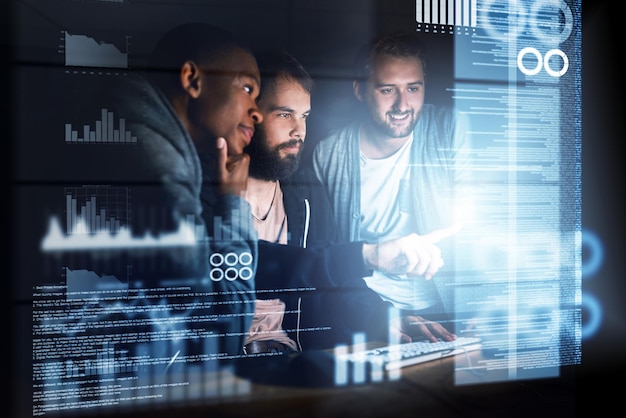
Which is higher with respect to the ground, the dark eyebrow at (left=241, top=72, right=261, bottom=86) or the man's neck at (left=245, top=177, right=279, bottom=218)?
the dark eyebrow at (left=241, top=72, right=261, bottom=86)

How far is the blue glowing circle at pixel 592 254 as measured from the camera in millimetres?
2254

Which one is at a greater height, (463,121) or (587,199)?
(463,121)

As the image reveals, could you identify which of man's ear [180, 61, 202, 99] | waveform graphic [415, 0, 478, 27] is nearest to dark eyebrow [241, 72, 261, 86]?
man's ear [180, 61, 202, 99]

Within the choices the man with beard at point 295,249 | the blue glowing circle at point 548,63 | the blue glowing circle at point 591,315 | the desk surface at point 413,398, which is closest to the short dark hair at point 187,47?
the man with beard at point 295,249

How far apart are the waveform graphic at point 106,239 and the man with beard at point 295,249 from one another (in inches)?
10.1

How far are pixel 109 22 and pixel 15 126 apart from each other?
0.47m

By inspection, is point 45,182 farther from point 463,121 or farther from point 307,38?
point 463,121

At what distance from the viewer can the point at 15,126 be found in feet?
5.63

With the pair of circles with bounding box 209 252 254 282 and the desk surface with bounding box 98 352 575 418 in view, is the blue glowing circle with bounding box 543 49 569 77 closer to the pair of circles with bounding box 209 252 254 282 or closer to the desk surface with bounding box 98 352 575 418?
the desk surface with bounding box 98 352 575 418

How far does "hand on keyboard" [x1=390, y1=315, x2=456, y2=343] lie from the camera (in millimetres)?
1995

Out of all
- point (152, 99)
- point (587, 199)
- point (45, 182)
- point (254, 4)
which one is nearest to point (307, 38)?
point (254, 4)

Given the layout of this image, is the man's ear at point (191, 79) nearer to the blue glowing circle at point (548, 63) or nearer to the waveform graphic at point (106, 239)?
the waveform graphic at point (106, 239)

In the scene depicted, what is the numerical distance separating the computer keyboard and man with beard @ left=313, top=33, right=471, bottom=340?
0.16ft

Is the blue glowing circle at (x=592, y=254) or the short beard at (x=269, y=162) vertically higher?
the short beard at (x=269, y=162)
